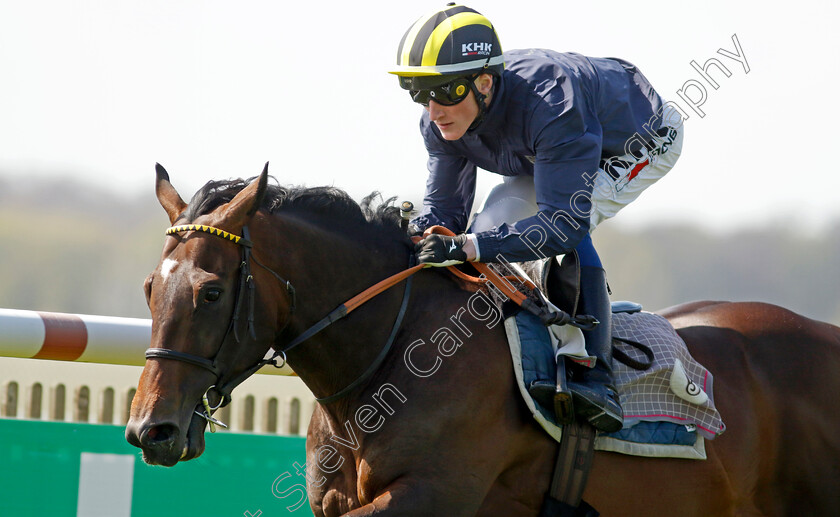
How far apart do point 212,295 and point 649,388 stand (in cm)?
191

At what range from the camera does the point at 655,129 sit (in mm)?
4148

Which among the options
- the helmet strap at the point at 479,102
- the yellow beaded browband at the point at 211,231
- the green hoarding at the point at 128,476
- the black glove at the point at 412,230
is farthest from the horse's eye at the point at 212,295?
the green hoarding at the point at 128,476

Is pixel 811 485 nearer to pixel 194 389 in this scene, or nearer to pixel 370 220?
pixel 370 220

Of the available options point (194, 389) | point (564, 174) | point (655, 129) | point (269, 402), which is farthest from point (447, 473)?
point (269, 402)

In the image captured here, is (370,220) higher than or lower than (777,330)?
higher

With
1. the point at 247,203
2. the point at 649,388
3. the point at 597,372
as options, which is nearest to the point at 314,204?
the point at 247,203

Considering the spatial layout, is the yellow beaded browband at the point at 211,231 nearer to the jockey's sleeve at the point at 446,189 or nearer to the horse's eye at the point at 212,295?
the horse's eye at the point at 212,295

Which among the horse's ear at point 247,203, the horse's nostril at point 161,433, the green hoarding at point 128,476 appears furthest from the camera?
the green hoarding at point 128,476

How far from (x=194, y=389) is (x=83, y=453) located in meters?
2.40

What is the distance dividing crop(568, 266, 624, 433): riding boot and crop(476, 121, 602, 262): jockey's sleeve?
10.6 inches

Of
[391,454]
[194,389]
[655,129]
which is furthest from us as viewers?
[655,129]

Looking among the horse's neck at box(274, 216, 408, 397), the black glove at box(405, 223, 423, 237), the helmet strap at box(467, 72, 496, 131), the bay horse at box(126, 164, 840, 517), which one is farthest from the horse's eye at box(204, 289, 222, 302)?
the helmet strap at box(467, 72, 496, 131)

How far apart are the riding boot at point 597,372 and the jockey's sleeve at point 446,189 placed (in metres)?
0.80

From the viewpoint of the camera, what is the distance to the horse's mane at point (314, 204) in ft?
11.0
